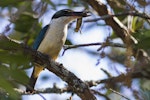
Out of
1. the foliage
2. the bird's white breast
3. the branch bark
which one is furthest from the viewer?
the bird's white breast

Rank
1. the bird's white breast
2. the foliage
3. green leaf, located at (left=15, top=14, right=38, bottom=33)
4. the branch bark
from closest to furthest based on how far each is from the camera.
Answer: the foliage, the branch bark, the bird's white breast, green leaf, located at (left=15, top=14, right=38, bottom=33)

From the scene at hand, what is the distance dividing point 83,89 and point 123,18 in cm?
146

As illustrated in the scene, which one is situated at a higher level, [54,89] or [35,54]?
[35,54]

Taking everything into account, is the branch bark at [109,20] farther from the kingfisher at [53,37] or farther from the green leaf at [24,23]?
the green leaf at [24,23]

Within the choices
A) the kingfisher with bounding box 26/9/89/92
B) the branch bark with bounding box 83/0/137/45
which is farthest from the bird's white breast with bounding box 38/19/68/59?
the branch bark with bounding box 83/0/137/45

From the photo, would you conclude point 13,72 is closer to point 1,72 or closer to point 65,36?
point 1,72

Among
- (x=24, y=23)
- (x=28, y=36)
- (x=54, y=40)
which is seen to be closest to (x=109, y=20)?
(x=54, y=40)

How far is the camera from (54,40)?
325 cm

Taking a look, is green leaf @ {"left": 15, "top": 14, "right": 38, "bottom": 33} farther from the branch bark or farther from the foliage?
the branch bark

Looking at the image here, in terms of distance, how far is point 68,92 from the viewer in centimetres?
308

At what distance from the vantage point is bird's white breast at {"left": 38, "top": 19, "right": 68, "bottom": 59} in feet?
10.5

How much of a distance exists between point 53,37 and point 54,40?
49mm

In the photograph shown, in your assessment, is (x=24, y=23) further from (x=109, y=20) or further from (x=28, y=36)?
(x=109, y=20)

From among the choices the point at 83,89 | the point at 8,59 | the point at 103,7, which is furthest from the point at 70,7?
the point at 8,59
